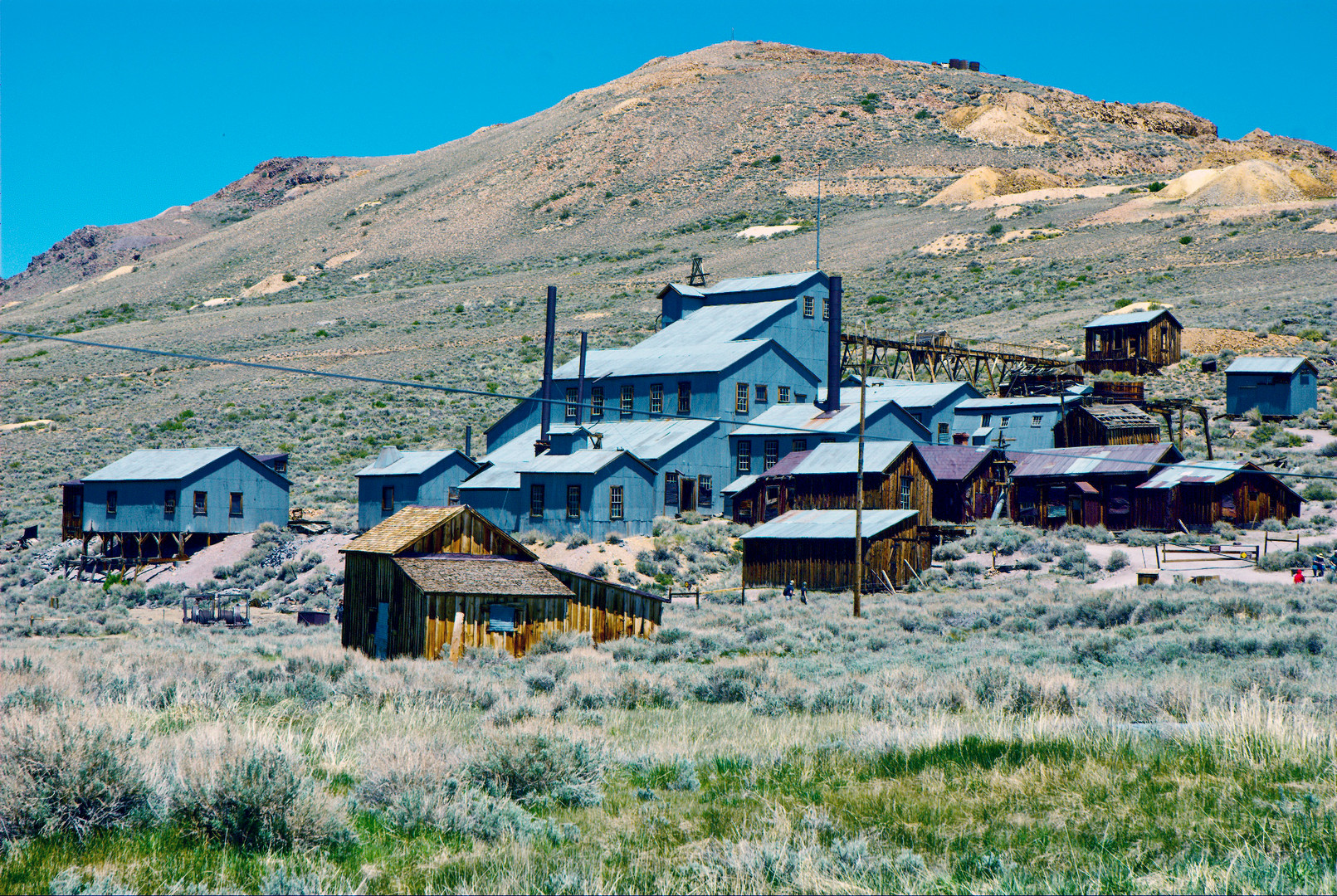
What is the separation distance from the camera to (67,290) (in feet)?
516

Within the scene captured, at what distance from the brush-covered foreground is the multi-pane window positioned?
30998 mm

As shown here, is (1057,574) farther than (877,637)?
Yes

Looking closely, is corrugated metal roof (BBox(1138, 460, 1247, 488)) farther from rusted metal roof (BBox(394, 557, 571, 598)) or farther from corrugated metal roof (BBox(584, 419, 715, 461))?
rusted metal roof (BBox(394, 557, 571, 598))

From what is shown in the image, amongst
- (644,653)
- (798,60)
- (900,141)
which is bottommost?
(644,653)

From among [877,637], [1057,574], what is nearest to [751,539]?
[1057,574]

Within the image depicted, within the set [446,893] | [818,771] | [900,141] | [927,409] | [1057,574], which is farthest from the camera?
[900,141]

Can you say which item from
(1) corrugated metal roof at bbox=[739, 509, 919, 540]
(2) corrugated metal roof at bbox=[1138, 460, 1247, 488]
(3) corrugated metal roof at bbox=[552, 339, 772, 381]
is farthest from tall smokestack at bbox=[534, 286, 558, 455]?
(2) corrugated metal roof at bbox=[1138, 460, 1247, 488]

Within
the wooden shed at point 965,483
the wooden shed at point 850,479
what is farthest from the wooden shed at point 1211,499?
the wooden shed at point 850,479

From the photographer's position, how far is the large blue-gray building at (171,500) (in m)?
52.9

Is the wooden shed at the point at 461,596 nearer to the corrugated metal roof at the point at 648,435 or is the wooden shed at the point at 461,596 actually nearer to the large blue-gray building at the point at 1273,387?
the corrugated metal roof at the point at 648,435

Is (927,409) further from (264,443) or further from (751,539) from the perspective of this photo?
(264,443)

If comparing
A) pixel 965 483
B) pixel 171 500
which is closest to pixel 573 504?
pixel 965 483

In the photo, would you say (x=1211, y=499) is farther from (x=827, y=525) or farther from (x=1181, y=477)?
(x=827, y=525)

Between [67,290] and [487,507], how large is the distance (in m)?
126
